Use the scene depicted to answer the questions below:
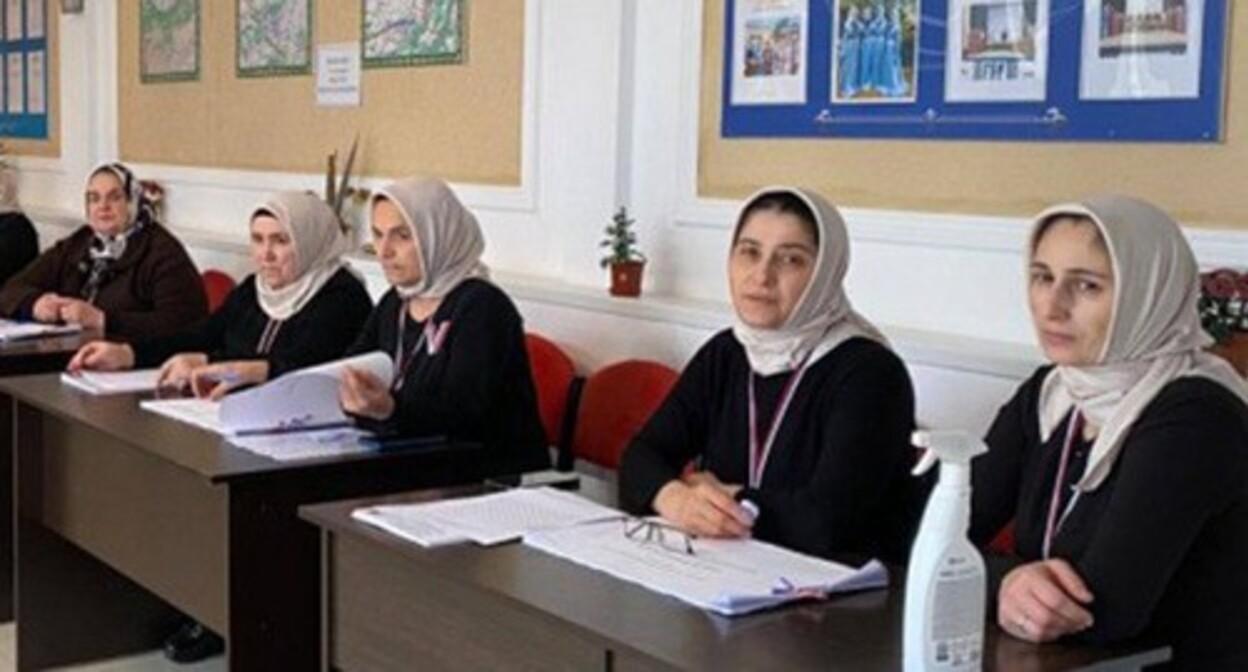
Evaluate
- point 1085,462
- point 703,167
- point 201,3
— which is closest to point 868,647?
point 1085,462

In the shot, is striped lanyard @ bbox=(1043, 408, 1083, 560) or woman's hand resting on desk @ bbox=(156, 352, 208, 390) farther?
woman's hand resting on desk @ bbox=(156, 352, 208, 390)

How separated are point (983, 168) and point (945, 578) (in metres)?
1.61

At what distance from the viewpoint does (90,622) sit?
382cm

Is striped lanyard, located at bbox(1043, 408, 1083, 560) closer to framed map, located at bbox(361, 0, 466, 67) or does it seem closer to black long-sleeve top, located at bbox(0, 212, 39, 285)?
framed map, located at bbox(361, 0, 466, 67)

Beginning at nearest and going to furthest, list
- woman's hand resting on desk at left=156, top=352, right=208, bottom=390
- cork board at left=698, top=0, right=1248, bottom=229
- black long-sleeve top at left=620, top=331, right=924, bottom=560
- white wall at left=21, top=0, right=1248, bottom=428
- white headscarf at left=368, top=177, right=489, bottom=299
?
black long-sleeve top at left=620, top=331, right=924, bottom=560, cork board at left=698, top=0, right=1248, bottom=229, white wall at left=21, top=0, right=1248, bottom=428, white headscarf at left=368, top=177, right=489, bottom=299, woman's hand resting on desk at left=156, top=352, right=208, bottom=390

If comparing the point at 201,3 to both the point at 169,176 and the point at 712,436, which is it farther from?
the point at 712,436

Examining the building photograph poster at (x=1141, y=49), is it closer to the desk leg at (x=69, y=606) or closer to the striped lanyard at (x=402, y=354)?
the striped lanyard at (x=402, y=354)

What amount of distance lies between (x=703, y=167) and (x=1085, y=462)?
1781 millimetres

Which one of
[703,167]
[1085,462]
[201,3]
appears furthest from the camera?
[201,3]

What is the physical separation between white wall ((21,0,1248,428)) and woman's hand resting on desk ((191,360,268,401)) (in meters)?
0.82

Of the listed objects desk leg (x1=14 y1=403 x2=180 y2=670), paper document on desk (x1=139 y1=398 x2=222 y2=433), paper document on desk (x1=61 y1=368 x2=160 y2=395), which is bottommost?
desk leg (x1=14 y1=403 x2=180 y2=670)

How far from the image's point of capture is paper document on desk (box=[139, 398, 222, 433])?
3.11 metres

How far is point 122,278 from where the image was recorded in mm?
4621

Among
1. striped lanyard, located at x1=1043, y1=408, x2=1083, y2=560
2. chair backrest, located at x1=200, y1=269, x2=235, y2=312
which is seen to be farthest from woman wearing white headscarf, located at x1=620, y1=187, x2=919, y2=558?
chair backrest, located at x1=200, y1=269, x2=235, y2=312
